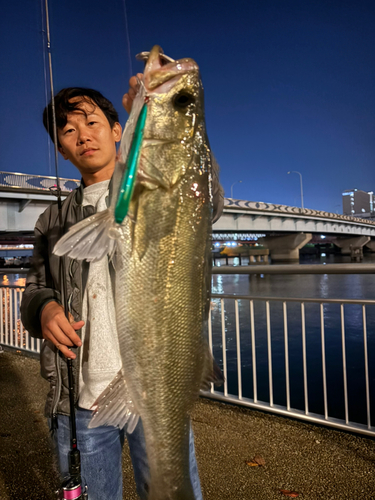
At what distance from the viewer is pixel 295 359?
926cm

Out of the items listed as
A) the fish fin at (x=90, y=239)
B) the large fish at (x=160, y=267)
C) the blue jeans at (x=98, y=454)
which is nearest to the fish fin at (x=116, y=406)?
the large fish at (x=160, y=267)

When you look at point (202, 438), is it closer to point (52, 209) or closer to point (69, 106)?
point (52, 209)

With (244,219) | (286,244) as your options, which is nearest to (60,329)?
(244,219)

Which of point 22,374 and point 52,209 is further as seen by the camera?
point 22,374

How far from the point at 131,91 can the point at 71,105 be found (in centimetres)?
68

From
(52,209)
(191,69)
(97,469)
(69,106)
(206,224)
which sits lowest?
(97,469)

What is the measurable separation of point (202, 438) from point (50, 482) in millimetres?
1582

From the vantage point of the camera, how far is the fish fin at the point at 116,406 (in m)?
1.18

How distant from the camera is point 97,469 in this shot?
172 cm

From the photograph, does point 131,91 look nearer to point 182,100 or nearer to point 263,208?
point 182,100

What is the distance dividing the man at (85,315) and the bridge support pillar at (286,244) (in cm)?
4524

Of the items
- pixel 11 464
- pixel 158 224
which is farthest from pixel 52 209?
pixel 11 464

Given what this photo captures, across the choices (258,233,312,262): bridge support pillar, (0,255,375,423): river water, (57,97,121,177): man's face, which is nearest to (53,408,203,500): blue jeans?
(57,97,121,177): man's face

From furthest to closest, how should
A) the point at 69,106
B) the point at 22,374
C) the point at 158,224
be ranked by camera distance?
1. the point at 22,374
2. the point at 69,106
3. the point at 158,224
